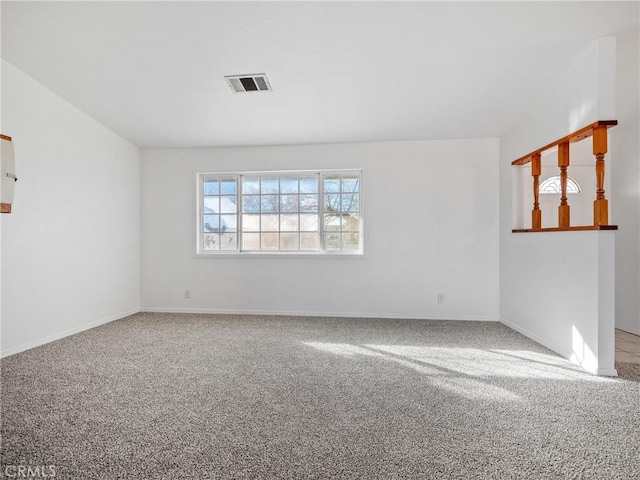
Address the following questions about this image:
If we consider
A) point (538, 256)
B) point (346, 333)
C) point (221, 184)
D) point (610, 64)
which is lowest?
point (346, 333)

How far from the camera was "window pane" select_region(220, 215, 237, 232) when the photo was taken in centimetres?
509

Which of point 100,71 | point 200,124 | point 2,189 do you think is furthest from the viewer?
point 200,124

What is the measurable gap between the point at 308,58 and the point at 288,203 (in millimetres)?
2266

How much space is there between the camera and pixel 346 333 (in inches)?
153

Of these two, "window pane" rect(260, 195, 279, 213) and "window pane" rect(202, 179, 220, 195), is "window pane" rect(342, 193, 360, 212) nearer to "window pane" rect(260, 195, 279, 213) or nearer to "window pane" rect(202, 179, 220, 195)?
"window pane" rect(260, 195, 279, 213)

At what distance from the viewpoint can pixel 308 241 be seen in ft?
16.3

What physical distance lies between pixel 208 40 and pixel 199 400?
2.64 m

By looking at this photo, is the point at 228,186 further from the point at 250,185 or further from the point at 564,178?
the point at 564,178

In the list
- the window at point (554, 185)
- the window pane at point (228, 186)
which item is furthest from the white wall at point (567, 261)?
the window pane at point (228, 186)

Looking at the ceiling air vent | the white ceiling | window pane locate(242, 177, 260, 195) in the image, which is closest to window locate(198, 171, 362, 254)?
window pane locate(242, 177, 260, 195)

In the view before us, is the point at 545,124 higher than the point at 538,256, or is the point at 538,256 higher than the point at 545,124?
the point at 545,124

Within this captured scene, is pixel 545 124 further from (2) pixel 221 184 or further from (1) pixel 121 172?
(1) pixel 121 172

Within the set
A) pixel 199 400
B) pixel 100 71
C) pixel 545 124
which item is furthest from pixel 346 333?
pixel 100 71

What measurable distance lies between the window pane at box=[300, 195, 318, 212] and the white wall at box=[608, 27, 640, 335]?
3529mm
